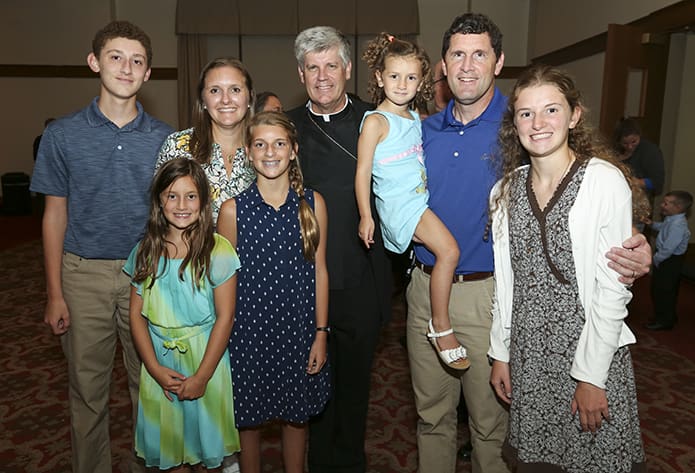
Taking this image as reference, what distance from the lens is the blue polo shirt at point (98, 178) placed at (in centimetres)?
A: 213

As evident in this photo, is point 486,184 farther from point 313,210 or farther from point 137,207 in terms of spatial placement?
point 137,207

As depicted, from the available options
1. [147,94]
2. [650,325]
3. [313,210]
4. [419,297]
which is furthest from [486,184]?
[147,94]

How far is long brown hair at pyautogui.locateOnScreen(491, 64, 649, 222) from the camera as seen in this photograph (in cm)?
170

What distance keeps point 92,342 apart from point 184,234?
652 millimetres

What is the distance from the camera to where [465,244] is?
2.06 metres

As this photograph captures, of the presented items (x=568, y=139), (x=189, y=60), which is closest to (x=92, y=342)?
(x=568, y=139)

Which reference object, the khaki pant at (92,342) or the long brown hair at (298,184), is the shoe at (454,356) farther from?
the khaki pant at (92,342)

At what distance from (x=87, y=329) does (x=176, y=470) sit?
0.68 m

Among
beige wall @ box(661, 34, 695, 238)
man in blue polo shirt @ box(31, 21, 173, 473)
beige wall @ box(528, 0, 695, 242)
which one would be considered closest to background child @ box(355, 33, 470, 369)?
man in blue polo shirt @ box(31, 21, 173, 473)

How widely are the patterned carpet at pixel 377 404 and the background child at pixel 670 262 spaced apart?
0.17 m

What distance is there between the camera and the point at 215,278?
1983mm

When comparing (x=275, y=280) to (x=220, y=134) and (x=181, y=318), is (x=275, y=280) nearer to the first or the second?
(x=181, y=318)

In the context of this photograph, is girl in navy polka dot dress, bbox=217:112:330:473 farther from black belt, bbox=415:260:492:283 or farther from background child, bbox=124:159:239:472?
black belt, bbox=415:260:492:283

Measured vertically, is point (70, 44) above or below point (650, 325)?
above
